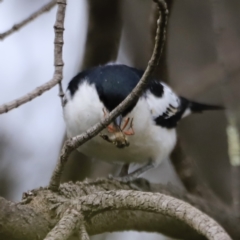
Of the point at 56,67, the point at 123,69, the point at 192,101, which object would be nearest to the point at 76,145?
the point at 56,67

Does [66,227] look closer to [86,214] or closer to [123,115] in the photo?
[86,214]

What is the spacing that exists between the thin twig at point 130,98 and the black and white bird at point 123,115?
66cm

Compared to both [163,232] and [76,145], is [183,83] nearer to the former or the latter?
[163,232]

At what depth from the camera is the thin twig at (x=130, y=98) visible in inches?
49.0

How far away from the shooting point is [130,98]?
140cm

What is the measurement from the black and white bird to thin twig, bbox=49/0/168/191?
25.8 inches

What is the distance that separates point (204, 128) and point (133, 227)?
69.0 inches

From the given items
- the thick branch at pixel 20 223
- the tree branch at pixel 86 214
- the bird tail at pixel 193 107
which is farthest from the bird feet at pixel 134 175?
the thick branch at pixel 20 223

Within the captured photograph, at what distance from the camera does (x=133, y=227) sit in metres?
2.13

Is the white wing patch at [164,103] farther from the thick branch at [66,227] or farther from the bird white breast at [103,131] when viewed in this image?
the thick branch at [66,227]

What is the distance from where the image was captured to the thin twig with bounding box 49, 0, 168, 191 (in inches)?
49.0

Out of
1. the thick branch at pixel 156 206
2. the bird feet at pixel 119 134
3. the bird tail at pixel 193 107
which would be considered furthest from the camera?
the bird tail at pixel 193 107

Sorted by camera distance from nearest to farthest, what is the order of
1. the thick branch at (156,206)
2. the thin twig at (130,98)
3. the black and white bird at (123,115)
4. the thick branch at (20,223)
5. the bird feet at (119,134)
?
1. the thick branch at (156,206)
2. the thin twig at (130,98)
3. the thick branch at (20,223)
4. the bird feet at (119,134)
5. the black and white bird at (123,115)

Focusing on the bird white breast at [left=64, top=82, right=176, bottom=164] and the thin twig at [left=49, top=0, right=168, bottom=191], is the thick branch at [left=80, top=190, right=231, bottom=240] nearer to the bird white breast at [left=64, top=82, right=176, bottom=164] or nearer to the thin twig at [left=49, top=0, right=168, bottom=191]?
the thin twig at [left=49, top=0, right=168, bottom=191]
